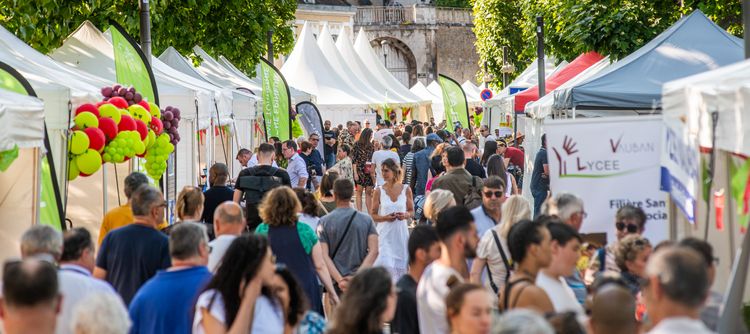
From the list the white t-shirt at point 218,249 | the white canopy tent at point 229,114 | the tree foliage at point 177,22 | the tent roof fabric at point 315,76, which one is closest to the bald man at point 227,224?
the white t-shirt at point 218,249

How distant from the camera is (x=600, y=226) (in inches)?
362

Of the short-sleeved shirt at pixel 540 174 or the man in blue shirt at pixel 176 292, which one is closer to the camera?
the man in blue shirt at pixel 176 292

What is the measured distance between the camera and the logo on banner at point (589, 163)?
9328 mm

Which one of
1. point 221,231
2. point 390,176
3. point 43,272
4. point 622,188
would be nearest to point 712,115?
point 622,188

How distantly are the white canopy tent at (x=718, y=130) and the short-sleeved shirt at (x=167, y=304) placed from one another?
305 centimetres

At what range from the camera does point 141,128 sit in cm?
1271

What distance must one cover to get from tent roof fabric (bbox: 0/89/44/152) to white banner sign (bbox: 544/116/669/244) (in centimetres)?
376

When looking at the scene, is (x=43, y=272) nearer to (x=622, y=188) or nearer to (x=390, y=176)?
(x=622, y=188)

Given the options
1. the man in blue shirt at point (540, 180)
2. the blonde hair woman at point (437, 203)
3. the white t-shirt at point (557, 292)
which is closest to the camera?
the white t-shirt at point (557, 292)

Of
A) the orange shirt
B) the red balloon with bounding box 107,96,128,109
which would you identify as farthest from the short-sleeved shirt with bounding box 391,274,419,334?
the red balloon with bounding box 107,96,128,109

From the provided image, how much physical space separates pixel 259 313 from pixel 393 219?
5.96 metres

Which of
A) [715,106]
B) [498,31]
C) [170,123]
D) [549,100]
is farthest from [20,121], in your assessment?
[498,31]

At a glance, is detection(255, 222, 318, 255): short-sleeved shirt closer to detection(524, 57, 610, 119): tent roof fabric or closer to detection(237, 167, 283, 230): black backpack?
detection(237, 167, 283, 230): black backpack

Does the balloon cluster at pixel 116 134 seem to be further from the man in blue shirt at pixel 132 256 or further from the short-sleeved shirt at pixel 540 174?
the short-sleeved shirt at pixel 540 174
